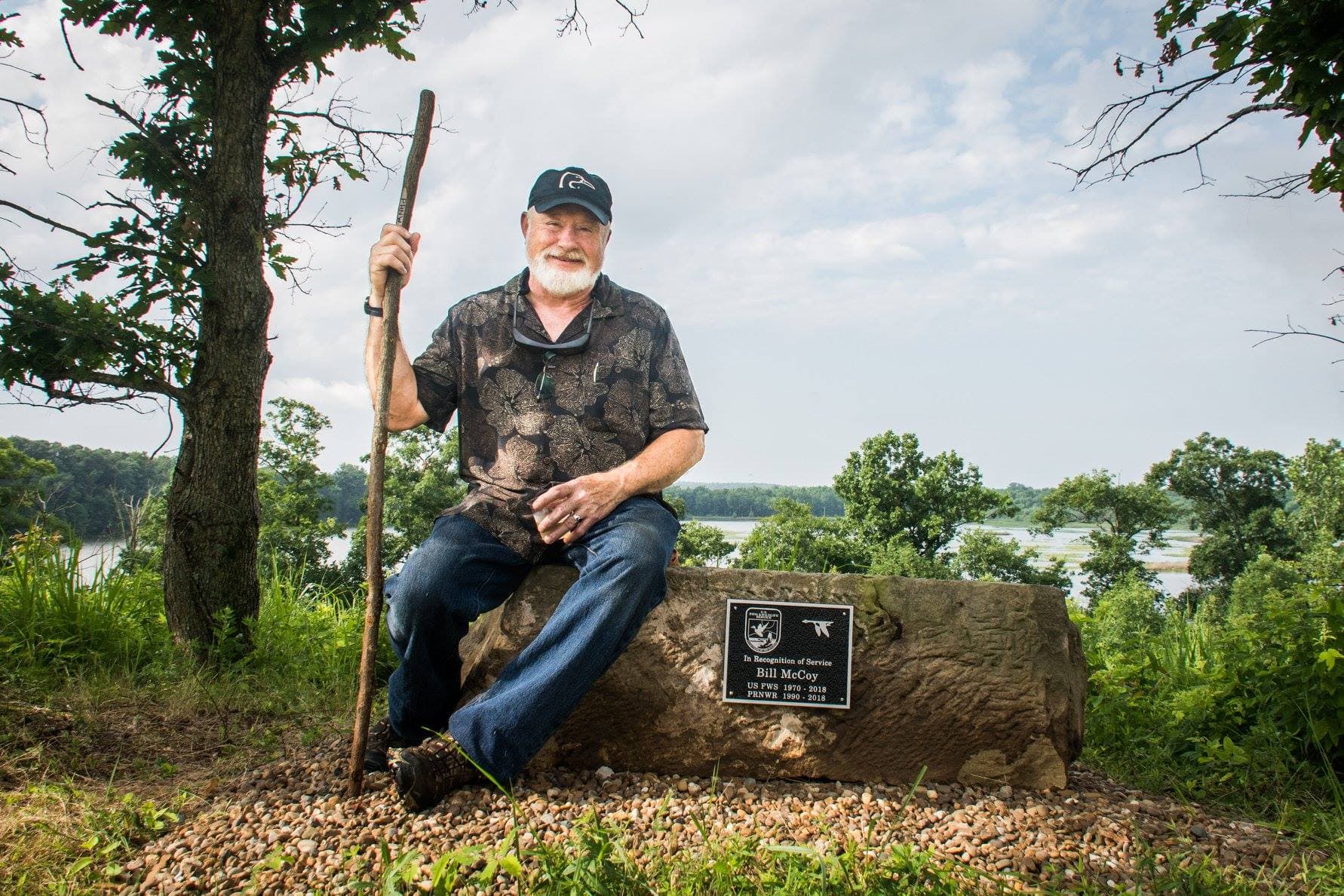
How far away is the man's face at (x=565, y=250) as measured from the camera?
3961 mm

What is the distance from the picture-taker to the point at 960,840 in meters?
3.23

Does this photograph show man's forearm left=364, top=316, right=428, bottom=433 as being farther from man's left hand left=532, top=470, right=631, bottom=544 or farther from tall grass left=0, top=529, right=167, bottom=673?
tall grass left=0, top=529, right=167, bottom=673

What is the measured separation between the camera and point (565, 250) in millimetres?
3965

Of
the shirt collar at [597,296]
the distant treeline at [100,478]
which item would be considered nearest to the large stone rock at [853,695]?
the shirt collar at [597,296]

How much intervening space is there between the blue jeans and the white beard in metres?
0.99

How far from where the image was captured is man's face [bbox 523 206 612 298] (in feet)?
13.0

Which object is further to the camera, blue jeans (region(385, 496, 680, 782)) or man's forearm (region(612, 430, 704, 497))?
man's forearm (region(612, 430, 704, 497))

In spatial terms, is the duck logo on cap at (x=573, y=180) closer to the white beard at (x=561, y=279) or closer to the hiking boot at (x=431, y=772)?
the white beard at (x=561, y=279)

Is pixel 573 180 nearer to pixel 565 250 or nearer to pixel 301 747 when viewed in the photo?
pixel 565 250

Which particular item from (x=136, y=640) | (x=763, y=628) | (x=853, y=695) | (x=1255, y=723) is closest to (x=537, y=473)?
(x=763, y=628)

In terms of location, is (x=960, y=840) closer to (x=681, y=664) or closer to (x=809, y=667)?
(x=809, y=667)

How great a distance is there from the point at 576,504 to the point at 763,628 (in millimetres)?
972

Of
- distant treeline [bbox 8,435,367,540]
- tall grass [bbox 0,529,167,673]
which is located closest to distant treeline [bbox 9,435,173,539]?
distant treeline [bbox 8,435,367,540]

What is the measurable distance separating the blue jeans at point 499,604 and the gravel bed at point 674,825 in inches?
11.1
